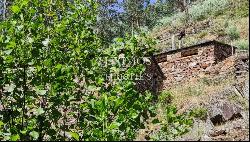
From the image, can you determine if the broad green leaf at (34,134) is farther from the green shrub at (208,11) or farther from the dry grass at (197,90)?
the green shrub at (208,11)

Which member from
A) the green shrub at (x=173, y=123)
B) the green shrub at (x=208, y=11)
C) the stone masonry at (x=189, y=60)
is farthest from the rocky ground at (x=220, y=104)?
the green shrub at (x=208, y=11)

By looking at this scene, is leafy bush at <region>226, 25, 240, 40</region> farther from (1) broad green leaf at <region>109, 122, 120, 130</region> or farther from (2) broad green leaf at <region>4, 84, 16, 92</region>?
(1) broad green leaf at <region>109, 122, 120, 130</region>

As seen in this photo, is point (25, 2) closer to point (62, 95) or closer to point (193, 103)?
point (62, 95)

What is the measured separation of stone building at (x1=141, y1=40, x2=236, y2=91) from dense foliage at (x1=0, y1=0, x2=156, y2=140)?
1618 cm

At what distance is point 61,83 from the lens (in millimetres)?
6469

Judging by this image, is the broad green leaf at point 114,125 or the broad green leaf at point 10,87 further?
the broad green leaf at point 10,87

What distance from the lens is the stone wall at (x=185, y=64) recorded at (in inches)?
955

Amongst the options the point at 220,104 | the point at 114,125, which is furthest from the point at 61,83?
the point at 220,104

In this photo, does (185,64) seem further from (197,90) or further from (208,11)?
(208,11)

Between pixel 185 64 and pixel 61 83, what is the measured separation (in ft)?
61.8

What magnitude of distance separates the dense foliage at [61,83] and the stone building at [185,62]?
1618cm

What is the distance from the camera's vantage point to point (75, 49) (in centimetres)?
745

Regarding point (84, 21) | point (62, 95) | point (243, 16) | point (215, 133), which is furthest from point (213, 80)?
point (243, 16)

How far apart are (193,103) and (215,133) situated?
339 inches
